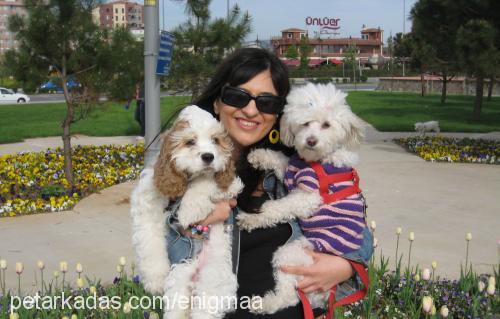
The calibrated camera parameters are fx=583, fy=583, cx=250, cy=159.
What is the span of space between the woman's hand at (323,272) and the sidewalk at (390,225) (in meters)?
2.78

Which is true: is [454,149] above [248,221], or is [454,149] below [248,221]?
below

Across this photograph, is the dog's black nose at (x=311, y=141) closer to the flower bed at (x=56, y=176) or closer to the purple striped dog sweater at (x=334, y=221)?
the purple striped dog sweater at (x=334, y=221)

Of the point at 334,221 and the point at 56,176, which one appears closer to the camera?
the point at 334,221

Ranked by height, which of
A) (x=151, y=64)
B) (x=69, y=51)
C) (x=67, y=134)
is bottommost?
(x=67, y=134)

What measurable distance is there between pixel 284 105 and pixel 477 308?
1.93 meters

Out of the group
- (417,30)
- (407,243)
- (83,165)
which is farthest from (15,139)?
(407,243)

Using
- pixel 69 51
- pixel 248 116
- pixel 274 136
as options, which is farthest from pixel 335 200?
pixel 69 51

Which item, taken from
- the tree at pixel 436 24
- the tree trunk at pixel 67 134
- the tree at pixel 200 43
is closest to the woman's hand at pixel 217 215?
the tree trunk at pixel 67 134

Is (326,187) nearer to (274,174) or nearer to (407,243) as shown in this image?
(274,174)

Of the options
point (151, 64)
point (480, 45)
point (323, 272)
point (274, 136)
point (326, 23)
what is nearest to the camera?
point (323, 272)

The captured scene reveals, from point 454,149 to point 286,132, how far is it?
1021 centimetres

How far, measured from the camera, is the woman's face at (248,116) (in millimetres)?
2504

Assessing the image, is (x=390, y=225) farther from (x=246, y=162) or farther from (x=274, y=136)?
(x=246, y=162)

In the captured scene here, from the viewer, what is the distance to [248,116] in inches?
98.1
